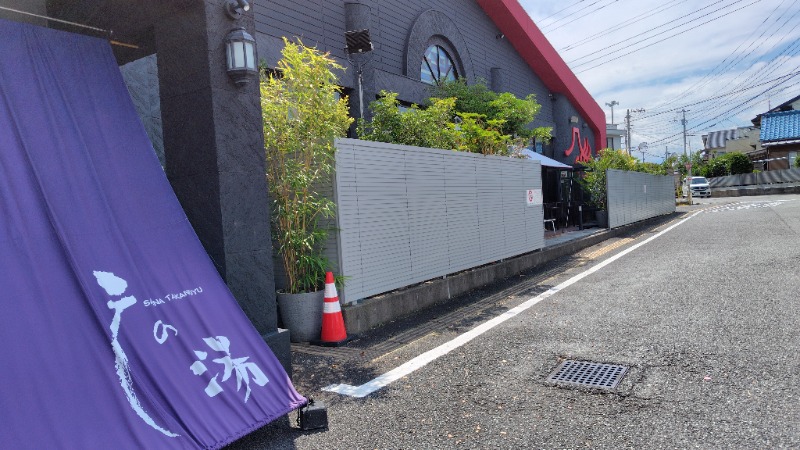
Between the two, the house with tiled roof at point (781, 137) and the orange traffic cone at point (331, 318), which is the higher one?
the house with tiled roof at point (781, 137)

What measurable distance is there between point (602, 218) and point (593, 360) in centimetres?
1445

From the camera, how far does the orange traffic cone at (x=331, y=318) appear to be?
5.50 m

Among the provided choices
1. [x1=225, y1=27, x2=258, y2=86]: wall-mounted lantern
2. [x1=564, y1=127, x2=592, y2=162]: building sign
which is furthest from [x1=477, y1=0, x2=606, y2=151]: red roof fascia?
[x1=225, y1=27, x2=258, y2=86]: wall-mounted lantern

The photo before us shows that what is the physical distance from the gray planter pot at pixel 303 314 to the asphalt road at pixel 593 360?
0.45 m

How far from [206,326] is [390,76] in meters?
10.1

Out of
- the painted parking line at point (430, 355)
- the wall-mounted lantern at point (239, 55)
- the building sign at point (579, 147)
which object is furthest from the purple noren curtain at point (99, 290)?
the building sign at point (579, 147)

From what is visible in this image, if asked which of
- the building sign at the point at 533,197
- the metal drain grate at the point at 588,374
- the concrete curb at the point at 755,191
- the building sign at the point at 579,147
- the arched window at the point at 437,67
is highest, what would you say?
the arched window at the point at 437,67

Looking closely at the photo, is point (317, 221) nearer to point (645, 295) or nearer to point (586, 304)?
point (586, 304)

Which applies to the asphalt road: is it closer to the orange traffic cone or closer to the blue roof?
the orange traffic cone

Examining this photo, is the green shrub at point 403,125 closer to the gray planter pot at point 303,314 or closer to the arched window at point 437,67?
the gray planter pot at point 303,314

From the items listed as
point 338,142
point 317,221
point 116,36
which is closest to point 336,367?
point 317,221

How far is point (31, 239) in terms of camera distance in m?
2.73

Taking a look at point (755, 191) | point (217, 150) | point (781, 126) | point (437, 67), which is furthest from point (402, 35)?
point (781, 126)

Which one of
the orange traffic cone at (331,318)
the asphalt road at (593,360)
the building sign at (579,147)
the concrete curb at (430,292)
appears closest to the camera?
the asphalt road at (593,360)
